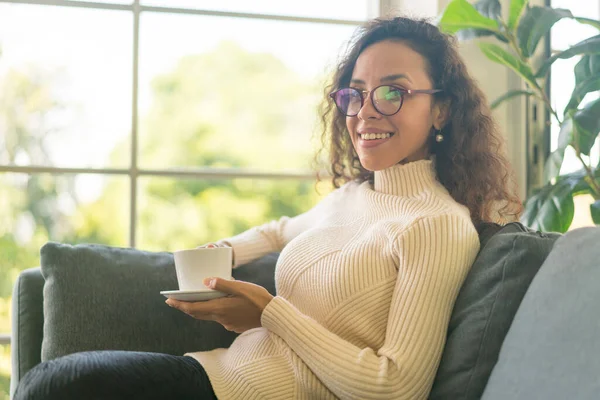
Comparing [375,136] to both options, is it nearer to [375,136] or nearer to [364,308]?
[375,136]

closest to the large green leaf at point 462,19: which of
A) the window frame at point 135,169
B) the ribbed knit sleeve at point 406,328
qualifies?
the window frame at point 135,169

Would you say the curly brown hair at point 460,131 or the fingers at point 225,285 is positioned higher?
the curly brown hair at point 460,131

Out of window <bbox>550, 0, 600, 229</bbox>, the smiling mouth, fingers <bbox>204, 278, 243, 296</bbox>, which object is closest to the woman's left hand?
fingers <bbox>204, 278, 243, 296</bbox>

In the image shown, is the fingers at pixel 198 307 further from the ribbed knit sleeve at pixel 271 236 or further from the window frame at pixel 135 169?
the window frame at pixel 135 169

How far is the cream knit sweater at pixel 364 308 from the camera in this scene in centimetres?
145

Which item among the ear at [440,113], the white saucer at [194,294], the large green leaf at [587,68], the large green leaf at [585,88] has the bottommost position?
the white saucer at [194,294]

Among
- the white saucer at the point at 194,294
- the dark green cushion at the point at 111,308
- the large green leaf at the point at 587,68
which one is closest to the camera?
the white saucer at the point at 194,294

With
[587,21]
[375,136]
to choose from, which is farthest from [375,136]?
[587,21]

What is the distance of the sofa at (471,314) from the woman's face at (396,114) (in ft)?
0.85

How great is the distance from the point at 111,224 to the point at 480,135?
128cm

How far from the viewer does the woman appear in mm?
1436

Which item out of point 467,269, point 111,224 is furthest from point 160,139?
point 467,269

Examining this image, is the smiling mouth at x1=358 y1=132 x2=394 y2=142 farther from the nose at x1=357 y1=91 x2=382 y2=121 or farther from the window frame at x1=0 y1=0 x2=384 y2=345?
the window frame at x1=0 y1=0 x2=384 y2=345

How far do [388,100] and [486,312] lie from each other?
0.56 meters
